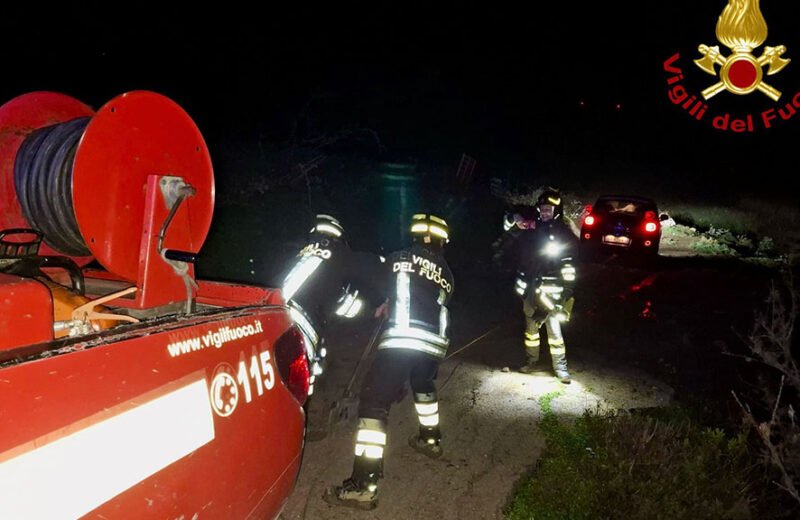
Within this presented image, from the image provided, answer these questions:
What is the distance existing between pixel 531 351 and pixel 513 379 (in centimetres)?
52

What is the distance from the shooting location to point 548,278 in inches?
261

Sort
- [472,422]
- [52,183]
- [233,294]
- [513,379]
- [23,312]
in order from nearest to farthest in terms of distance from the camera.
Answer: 1. [23,312]
2. [52,183]
3. [233,294]
4. [472,422]
5. [513,379]

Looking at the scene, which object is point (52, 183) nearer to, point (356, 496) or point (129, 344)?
point (129, 344)

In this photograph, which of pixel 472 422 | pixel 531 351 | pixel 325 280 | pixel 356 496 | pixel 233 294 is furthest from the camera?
pixel 531 351

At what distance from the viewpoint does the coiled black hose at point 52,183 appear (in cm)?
246

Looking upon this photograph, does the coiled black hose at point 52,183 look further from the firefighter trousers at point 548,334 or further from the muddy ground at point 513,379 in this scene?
the firefighter trousers at point 548,334

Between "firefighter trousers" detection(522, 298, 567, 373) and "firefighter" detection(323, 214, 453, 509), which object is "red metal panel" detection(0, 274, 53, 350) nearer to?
"firefighter" detection(323, 214, 453, 509)

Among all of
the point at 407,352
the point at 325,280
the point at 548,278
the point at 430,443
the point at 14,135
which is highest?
Answer: the point at 14,135

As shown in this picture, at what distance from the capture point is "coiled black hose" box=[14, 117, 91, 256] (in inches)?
96.7

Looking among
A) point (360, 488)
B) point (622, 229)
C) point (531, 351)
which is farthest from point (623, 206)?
point (360, 488)

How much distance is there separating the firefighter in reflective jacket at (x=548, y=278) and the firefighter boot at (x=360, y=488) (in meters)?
3.29

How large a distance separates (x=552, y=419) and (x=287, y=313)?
353 cm

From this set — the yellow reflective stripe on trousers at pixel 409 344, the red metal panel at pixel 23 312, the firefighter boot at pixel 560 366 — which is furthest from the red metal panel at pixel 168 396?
the firefighter boot at pixel 560 366

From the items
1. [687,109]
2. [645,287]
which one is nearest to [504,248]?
[645,287]
